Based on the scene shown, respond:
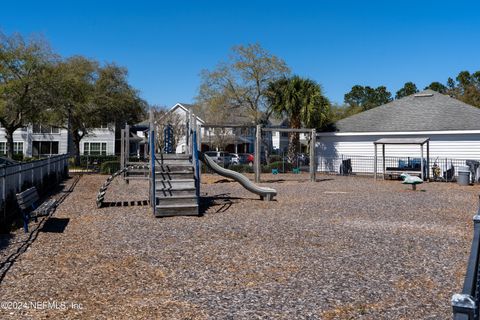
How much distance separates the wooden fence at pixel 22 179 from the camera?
35.4ft

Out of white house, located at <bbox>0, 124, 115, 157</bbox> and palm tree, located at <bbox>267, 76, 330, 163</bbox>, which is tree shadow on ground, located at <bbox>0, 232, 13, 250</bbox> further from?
white house, located at <bbox>0, 124, 115, 157</bbox>

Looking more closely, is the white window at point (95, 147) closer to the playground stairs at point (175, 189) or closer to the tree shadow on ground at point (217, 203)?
the tree shadow on ground at point (217, 203)

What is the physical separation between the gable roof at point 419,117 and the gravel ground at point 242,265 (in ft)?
55.1

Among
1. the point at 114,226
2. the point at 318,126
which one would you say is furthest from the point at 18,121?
the point at 114,226

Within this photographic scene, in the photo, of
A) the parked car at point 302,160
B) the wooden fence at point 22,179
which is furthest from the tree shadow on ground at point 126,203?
the parked car at point 302,160

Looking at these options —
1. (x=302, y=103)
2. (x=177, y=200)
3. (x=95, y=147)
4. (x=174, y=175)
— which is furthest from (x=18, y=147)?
(x=177, y=200)

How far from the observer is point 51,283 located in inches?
245

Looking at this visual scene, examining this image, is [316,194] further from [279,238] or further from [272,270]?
[272,270]

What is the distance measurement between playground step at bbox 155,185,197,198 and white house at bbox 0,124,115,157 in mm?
44171

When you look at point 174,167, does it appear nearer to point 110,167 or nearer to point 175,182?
point 175,182

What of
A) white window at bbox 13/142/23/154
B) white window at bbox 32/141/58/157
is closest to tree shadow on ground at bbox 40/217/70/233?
white window at bbox 32/141/58/157

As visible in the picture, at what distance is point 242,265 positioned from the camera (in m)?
7.29

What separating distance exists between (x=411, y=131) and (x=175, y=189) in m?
21.1

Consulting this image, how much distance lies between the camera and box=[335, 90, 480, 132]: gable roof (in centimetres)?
2875
